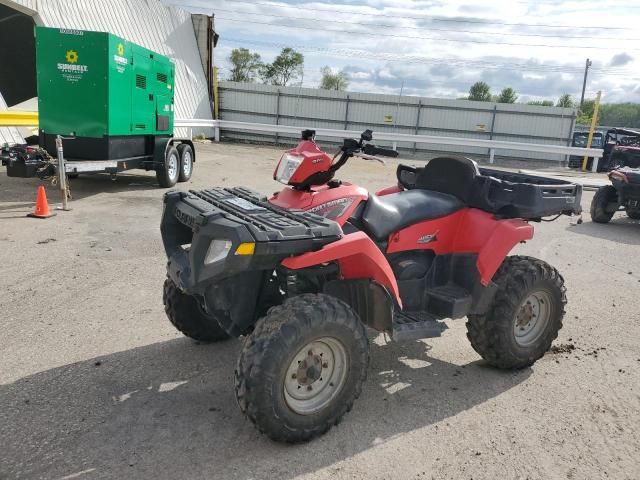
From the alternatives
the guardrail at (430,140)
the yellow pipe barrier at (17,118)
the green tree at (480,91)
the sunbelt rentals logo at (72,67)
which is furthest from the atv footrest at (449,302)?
the green tree at (480,91)

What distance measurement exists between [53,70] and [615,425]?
10.6m

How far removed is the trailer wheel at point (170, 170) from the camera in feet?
38.6

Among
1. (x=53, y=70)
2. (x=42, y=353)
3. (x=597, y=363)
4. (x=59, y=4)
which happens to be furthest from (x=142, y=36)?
(x=597, y=363)

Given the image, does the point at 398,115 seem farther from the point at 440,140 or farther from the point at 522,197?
the point at 522,197

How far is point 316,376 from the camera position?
3.13 meters

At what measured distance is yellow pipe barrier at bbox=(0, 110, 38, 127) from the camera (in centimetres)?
1311

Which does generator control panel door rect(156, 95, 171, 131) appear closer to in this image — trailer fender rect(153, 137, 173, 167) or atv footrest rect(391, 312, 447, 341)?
trailer fender rect(153, 137, 173, 167)

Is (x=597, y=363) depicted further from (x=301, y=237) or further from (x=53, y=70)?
(x=53, y=70)

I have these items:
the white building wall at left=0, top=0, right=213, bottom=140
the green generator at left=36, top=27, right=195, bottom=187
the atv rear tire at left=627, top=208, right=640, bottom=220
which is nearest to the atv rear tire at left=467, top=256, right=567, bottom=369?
the atv rear tire at left=627, top=208, right=640, bottom=220

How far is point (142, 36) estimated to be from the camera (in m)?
20.3

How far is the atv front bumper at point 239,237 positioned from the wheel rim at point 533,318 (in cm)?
187

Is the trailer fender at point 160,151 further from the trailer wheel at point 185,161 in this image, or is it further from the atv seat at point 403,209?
the atv seat at point 403,209

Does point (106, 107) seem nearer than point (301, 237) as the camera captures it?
No

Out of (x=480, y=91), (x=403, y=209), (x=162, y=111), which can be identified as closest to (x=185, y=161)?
(x=162, y=111)
